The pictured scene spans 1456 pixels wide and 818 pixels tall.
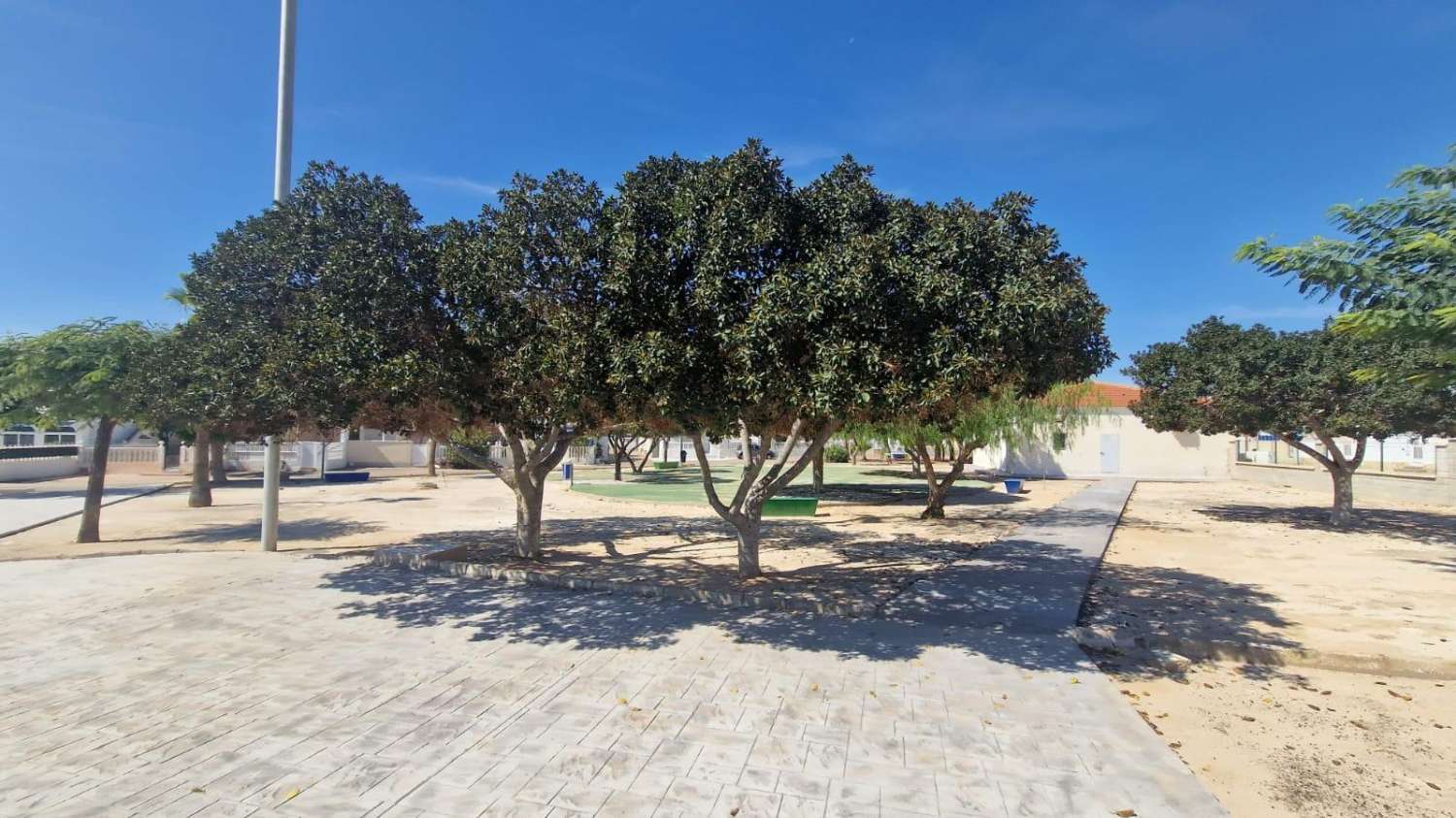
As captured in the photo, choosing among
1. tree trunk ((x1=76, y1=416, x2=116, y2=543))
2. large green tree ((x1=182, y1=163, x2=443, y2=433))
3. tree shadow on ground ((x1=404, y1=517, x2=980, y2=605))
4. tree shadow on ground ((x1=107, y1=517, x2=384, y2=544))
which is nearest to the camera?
large green tree ((x1=182, y1=163, x2=443, y2=433))

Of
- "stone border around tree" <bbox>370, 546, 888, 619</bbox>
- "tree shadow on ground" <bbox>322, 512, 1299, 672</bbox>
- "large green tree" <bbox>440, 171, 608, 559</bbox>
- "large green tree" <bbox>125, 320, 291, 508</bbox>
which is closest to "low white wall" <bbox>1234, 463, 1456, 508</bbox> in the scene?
"tree shadow on ground" <bbox>322, 512, 1299, 672</bbox>

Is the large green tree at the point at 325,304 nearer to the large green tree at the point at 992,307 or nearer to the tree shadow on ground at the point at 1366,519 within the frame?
the large green tree at the point at 992,307

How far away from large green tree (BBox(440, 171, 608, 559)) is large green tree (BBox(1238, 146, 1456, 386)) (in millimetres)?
6108

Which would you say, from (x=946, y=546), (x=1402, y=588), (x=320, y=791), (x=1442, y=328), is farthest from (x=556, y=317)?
(x=1402, y=588)

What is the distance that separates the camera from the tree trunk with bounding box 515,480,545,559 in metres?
10.9

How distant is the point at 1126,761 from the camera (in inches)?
166

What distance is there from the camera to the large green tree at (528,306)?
19.9 ft

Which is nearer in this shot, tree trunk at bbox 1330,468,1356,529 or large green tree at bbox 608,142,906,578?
large green tree at bbox 608,142,906,578

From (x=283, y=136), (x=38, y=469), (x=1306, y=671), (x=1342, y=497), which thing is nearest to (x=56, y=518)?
(x=283, y=136)

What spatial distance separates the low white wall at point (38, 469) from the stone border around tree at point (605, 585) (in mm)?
28448

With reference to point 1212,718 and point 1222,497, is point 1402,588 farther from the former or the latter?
point 1222,497

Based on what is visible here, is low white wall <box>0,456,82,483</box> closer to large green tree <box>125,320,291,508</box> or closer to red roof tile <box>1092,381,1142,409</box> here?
large green tree <box>125,320,291,508</box>

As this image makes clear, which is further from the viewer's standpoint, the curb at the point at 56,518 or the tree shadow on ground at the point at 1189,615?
the curb at the point at 56,518

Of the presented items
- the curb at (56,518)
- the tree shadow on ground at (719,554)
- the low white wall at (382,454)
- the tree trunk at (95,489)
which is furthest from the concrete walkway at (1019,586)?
the low white wall at (382,454)
